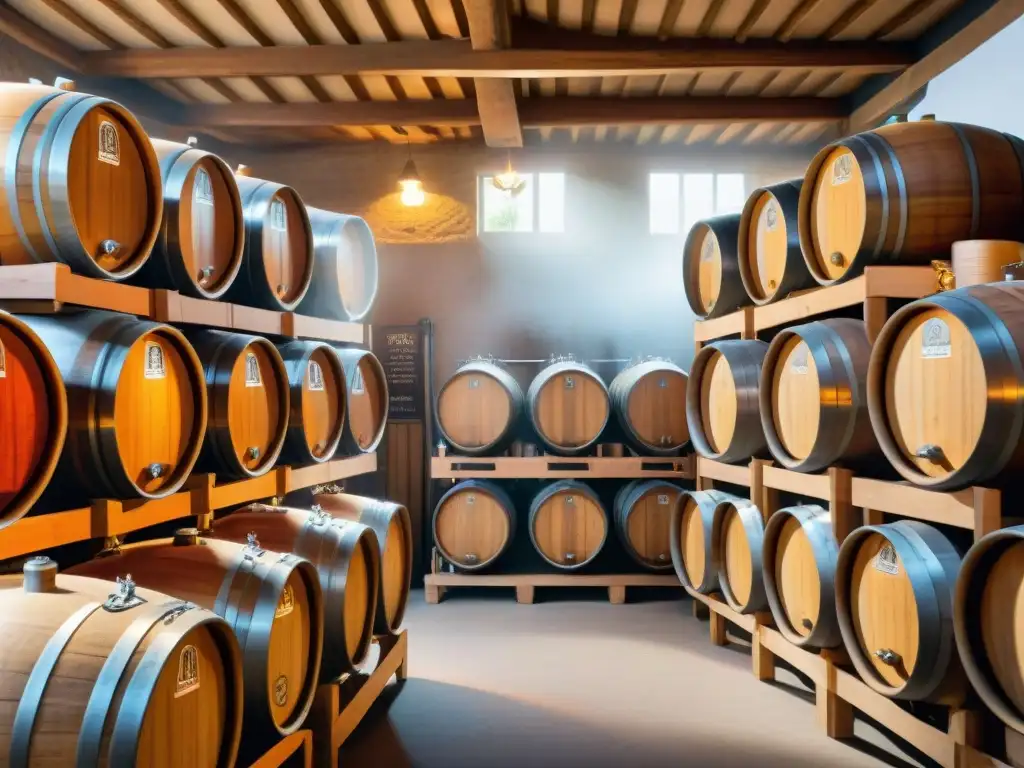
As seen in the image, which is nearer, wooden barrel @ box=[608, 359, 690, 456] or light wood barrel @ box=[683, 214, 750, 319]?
light wood barrel @ box=[683, 214, 750, 319]

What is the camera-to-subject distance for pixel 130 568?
2.71 meters

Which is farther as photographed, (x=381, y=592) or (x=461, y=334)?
(x=461, y=334)

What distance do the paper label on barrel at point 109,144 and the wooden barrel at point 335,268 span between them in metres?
1.71

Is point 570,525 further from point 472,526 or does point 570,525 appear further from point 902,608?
point 902,608

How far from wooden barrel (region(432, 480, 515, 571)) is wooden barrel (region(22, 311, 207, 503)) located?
3.61m

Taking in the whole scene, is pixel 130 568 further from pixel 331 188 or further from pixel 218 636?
pixel 331 188

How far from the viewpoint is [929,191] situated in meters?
3.40

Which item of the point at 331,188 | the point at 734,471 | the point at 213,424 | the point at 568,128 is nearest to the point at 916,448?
the point at 734,471

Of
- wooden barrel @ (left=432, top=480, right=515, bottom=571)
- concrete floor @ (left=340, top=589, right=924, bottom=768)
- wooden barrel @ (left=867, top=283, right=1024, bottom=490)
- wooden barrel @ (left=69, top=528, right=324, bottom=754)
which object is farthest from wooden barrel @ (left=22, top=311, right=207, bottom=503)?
wooden barrel @ (left=432, top=480, right=515, bottom=571)

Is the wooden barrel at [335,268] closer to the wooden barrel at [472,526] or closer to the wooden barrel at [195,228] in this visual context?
the wooden barrel at [195,228]

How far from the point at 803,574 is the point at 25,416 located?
313 cm

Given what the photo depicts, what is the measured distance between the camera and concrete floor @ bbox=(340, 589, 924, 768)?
138 inches

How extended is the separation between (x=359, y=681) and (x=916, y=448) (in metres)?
2.47

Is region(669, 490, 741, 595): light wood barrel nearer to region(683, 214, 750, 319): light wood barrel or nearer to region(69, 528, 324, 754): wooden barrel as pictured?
region(683, 214, 750, 319): light wood barrel
